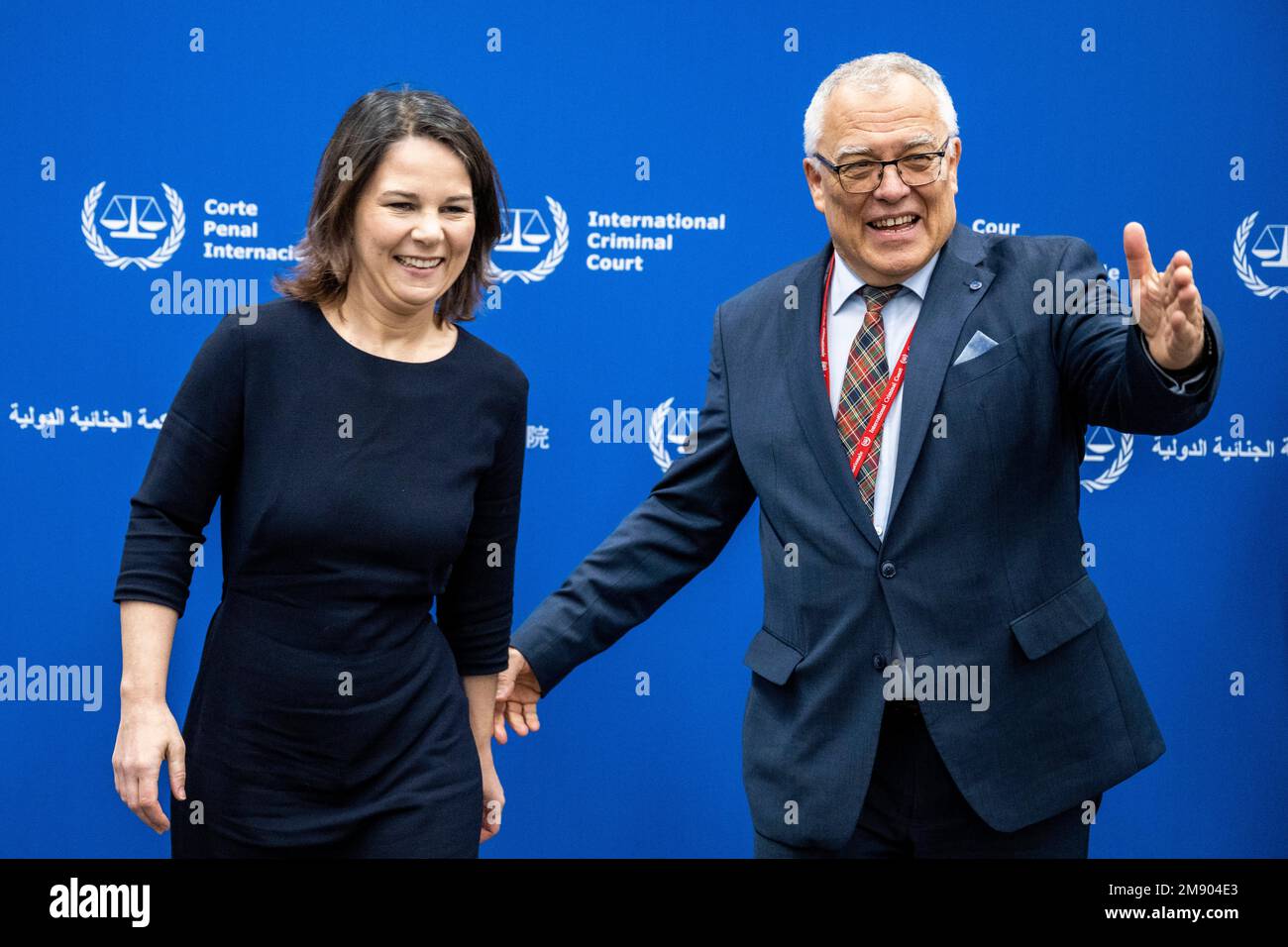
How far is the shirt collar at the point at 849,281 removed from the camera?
1.97 meters

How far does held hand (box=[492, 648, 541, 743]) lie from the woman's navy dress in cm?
41

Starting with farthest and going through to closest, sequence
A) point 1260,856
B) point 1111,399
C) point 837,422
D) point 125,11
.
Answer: point 1260,856 → point 125,11 → point 837,422 → point 1111,399

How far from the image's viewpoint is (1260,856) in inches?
125

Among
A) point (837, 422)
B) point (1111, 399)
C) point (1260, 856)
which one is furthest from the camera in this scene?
point (1260, 856)

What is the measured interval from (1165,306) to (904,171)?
Answer: 48 centimetres

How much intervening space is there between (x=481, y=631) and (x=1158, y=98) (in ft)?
7.50

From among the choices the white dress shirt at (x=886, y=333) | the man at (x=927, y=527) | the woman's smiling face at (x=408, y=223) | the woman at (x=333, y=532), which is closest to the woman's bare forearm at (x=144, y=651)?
the woman at (x=333, y=532)

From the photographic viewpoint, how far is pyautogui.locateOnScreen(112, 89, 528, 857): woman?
1.72 metres

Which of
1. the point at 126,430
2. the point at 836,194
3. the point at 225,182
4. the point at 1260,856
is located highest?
the point at 225,182

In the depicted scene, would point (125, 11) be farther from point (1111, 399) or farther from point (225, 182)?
point (1111, 399)

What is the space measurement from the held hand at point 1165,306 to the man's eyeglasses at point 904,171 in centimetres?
38

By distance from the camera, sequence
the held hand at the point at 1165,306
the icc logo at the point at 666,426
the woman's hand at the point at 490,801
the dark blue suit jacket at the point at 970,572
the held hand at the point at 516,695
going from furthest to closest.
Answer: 1. the icc logo at the point at 666,426
2. the held hand at the point at 516,695
3. the woman's hand at the point at 490,801
4. the dark blue suit jacket at the point at 970,572
5. the held hand at the point at 1165,306

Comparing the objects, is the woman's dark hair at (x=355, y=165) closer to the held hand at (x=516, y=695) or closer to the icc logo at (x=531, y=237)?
the held hand at (x=516, y=695)

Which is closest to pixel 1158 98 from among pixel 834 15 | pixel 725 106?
pixel 834 15
